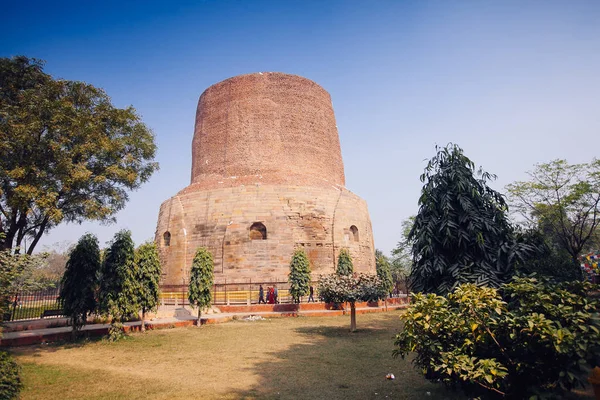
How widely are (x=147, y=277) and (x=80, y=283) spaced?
2012mm

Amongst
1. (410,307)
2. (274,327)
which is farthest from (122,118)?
(410,307)

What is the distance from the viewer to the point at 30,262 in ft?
21.4

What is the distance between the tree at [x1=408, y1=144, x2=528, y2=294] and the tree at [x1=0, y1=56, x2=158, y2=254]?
8.65m

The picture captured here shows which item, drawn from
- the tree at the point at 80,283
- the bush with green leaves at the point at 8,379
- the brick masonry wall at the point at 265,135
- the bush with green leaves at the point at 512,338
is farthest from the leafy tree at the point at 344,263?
the bush with green leaves at the point at 8,379

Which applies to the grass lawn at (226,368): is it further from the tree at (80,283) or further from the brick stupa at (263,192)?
the brick stupa at (263,192)

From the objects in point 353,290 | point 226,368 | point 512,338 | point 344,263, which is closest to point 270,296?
point 344,263

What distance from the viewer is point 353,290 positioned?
37.6 ft

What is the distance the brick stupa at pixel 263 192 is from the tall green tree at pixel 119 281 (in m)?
→ 8.91

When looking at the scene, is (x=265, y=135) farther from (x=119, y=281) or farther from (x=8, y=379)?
(x=8, y=379)

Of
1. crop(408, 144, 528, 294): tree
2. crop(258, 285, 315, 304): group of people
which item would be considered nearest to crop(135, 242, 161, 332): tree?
crop(258, 285, 315, 304): group of people

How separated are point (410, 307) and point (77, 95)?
1109 cm

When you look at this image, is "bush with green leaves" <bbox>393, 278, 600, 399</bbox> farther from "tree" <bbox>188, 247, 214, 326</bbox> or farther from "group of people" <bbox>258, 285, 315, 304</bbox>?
"group of people" <bbox>258, 285, 315, 304</bbox>

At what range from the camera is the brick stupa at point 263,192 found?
20.2 m

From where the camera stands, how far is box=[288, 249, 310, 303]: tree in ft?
57.5
